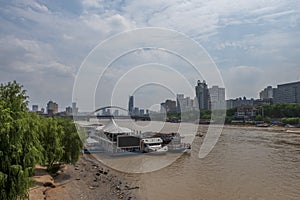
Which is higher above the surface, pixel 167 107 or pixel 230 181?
pixel 167 107

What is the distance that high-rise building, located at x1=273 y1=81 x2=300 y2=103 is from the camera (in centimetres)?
9018

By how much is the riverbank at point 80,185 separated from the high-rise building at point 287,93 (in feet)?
291

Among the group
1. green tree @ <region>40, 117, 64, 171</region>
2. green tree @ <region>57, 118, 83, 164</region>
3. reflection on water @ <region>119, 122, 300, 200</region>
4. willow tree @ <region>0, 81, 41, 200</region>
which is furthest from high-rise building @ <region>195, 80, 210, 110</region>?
willow tree @ <region>0, 81, 41, 200</region>

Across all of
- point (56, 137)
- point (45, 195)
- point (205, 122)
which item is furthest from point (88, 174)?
point (205, 122)

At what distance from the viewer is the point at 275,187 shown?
469 inches

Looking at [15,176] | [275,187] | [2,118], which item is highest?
[2,118]

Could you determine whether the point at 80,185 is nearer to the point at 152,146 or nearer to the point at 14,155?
the point at 14,155

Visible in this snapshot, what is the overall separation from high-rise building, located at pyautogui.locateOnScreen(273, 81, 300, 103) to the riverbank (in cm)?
8862

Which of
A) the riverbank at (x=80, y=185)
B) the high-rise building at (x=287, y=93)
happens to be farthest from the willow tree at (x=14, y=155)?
the high-rise building at (x=287, y=93)

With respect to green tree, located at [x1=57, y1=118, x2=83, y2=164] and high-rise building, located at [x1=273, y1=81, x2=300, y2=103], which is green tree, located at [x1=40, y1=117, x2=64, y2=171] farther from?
high-rise building, located at [x1=273, y1=81, x2=300, y2=103]

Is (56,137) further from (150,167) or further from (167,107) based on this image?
(167,107)

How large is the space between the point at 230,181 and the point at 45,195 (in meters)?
7.97

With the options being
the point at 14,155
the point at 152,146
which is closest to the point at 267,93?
the point at 152,146

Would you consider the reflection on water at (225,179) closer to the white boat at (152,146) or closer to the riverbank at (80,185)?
the riverbank at (80,185)
